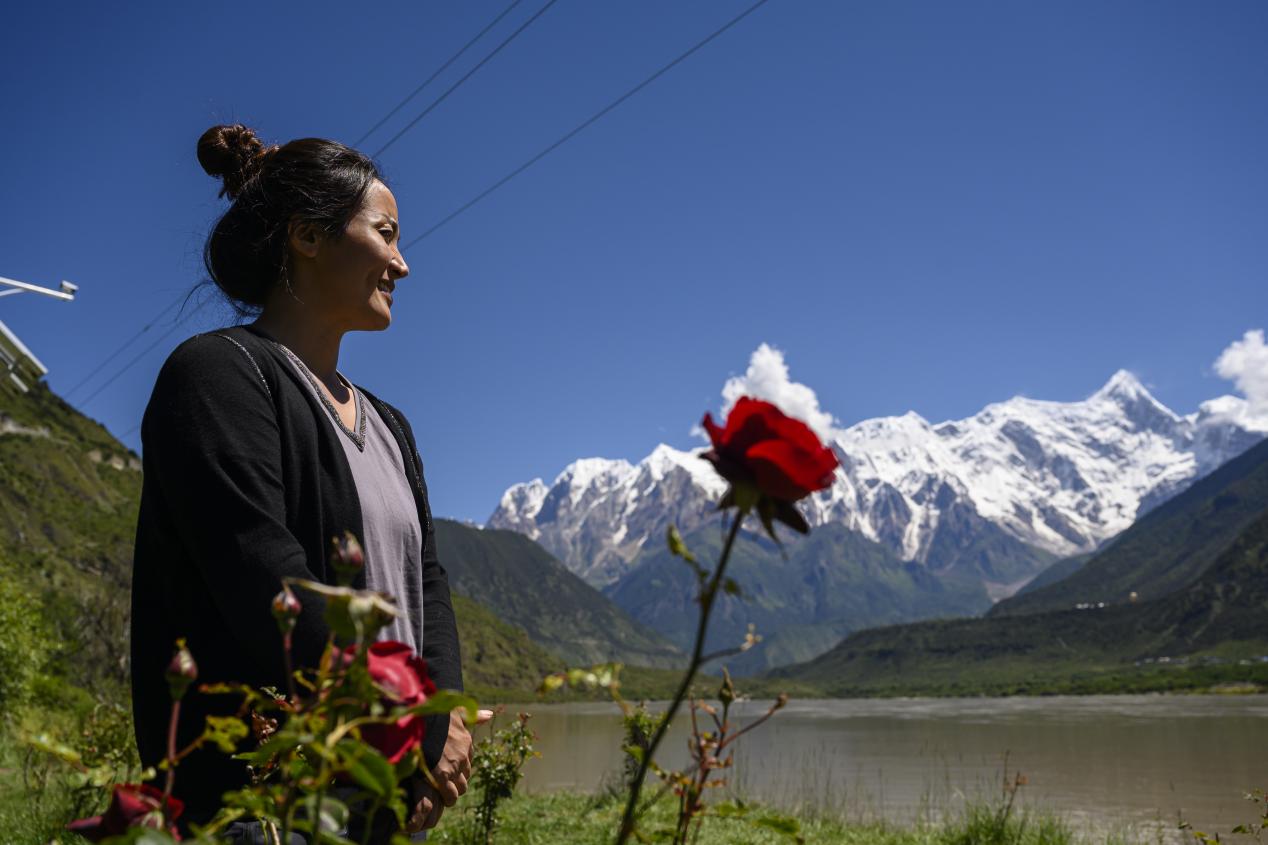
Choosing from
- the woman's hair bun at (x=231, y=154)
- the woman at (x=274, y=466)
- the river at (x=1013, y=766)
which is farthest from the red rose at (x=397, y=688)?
the river at (x=1013, y=766)

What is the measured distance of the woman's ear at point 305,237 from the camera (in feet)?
6.17

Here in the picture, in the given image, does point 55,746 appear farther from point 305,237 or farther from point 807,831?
point 807,831

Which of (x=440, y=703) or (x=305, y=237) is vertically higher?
(x=305, y=237)

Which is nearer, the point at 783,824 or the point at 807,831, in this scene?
the point at 783,824

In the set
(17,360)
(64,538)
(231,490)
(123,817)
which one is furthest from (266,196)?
(64,538)

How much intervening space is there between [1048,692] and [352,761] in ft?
376

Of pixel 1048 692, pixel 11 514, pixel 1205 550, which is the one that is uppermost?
pixel 1205 550

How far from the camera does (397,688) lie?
59 cm

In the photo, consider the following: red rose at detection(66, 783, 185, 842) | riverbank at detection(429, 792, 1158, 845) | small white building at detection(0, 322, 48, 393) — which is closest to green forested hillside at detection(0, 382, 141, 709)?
small white building at detection(0, 322, 48, 393)

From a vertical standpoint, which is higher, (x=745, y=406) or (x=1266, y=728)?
(x=745, y=406)

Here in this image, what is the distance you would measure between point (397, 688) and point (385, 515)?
3.96 ft

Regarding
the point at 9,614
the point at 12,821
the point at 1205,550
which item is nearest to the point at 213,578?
the point at 12,821

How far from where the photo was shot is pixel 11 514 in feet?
201

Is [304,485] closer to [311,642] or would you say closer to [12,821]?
[311,642]
